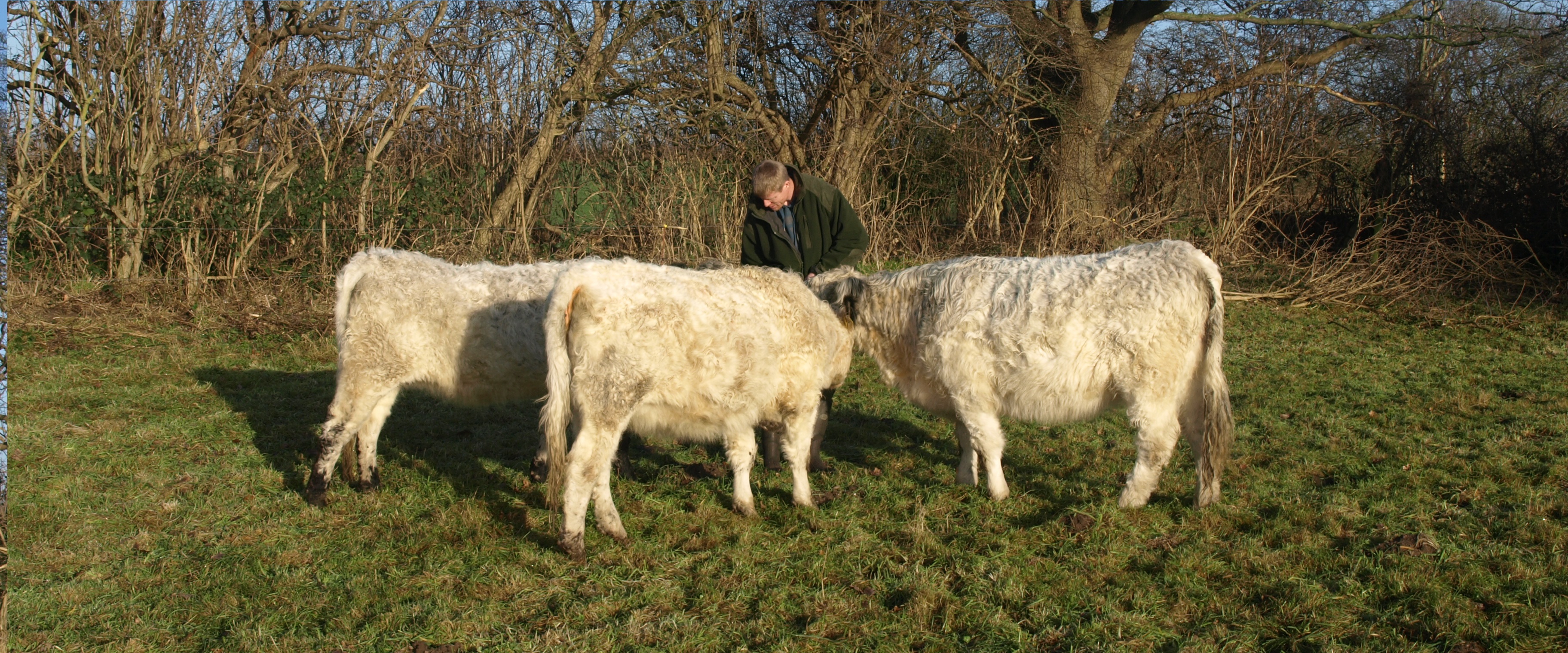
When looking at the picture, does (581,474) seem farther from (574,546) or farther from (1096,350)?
(1096,350)

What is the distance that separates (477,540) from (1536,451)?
6.26 metres

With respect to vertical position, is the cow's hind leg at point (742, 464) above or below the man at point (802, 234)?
below

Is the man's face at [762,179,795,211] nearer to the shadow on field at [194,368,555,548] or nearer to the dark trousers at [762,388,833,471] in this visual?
the dark trousers at [762,388,833,471]

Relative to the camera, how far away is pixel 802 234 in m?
6.14

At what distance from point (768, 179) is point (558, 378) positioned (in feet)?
6.85

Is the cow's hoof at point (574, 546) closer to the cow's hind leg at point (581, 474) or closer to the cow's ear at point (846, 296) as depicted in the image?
the cow's hind leg at point (581, 474)

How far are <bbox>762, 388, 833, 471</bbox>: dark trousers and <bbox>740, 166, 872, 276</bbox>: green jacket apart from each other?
876 mm

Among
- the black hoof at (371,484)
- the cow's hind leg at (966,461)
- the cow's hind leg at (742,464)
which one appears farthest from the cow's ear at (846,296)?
the black hoof at (371,484)

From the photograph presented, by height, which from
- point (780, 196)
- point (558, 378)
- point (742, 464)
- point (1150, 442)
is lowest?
point (742, 464)

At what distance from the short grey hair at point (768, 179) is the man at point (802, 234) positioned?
0.04m

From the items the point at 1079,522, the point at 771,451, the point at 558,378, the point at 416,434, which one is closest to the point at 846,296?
the point at 771,451

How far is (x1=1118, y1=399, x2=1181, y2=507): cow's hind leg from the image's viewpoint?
4.89 m

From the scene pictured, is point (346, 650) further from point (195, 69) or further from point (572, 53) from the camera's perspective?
point (572, 53)

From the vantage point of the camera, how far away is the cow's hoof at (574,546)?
4.38 m
